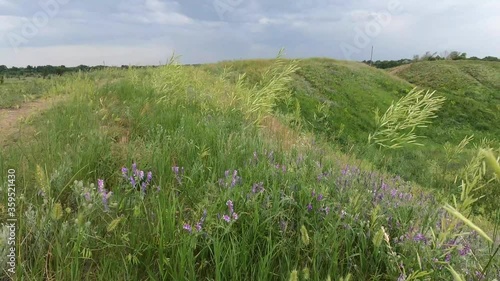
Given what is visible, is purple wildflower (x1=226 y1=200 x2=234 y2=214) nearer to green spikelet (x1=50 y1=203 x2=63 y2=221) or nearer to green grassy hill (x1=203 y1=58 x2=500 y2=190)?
green spikelet (x1=50 y1=203 x2=63 y2=221)

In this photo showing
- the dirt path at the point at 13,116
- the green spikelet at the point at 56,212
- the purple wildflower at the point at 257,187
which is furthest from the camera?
the dirt path at the point at 13,116

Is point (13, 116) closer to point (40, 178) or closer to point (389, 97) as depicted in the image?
point (40, 178)

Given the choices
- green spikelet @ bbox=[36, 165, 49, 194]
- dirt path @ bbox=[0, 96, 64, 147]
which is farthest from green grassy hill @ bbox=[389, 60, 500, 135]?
green spikelet @ bbox=[36, 165, 49, 194]

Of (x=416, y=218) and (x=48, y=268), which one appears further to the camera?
(x=416, y=218)

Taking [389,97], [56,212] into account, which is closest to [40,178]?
[56,212]

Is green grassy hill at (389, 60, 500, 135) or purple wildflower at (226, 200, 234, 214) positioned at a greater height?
purple wildflower at (226, 200, 234, 214)

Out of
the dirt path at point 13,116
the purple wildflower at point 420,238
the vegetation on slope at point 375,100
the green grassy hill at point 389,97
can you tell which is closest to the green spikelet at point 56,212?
the purple wildflower at point 420,238

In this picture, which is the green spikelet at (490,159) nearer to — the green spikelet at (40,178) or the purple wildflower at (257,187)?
the purple wildflower at (257,187)

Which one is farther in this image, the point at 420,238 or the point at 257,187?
the point at 257,187

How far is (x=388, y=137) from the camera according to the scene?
2389mm

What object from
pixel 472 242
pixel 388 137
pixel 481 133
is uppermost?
pixel 388 137

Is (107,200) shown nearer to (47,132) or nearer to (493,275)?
(47,132)

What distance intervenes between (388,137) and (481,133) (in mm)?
25245

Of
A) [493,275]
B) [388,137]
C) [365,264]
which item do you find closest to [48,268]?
[365,264]
